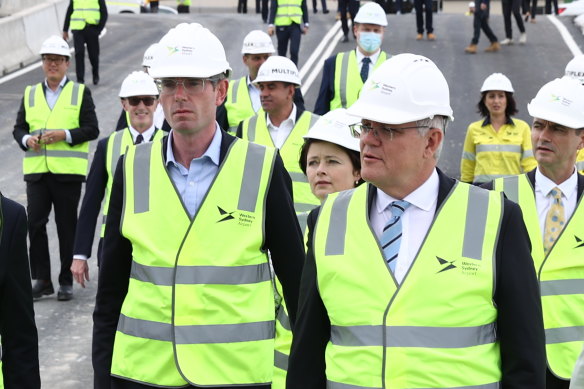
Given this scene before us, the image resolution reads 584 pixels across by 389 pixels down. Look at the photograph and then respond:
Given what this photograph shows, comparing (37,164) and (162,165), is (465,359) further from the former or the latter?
(37,164)

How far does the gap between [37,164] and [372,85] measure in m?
8.36

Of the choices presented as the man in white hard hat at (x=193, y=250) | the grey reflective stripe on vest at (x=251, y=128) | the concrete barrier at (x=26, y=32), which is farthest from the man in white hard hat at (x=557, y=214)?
the concrete barrier at (x=26, y=32)

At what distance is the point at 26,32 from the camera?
2466 centimetres

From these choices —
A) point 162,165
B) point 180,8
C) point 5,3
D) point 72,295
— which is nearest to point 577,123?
point 162,165

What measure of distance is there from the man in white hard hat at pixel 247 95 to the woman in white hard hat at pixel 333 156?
16.8ft

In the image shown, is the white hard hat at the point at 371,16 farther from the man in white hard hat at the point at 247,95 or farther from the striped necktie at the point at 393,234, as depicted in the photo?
the striped necktie at the point at 393,234

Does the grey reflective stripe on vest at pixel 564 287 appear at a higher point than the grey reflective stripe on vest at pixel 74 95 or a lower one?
higher

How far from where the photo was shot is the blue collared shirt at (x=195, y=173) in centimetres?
511

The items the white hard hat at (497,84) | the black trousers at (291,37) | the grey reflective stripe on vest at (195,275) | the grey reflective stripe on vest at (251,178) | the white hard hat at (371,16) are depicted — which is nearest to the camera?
the grey reflective stripe on vest at (195,275)

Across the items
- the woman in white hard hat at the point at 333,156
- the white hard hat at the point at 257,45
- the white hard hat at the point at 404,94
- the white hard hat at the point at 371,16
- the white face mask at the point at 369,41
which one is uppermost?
the white hard hat at the point at 404,94

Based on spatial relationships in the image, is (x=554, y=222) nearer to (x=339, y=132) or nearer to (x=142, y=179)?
(x=339, y=132)

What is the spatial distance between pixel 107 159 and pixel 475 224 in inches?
208

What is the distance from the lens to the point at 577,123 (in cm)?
613

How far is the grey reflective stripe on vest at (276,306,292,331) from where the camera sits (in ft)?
18.8
